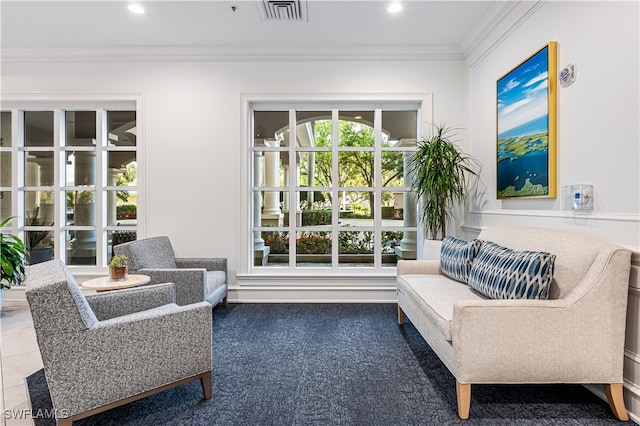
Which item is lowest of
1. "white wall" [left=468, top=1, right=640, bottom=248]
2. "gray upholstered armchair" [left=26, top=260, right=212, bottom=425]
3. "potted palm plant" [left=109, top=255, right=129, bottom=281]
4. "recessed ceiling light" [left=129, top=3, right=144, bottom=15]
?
"gray upholstered armchair" [left=26, top=260, right=212, bottom=425]

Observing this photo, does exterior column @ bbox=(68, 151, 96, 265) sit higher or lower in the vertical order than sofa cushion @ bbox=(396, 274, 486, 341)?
higher

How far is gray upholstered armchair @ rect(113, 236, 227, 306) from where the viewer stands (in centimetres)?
310

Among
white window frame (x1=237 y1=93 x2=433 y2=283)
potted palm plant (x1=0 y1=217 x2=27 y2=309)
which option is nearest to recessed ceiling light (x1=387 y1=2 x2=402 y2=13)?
white window frame (x1=237 y1=93 x2=433 y2=283)

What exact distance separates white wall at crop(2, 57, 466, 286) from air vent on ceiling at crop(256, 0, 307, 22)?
0.71m

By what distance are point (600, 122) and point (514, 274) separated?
3.39ft

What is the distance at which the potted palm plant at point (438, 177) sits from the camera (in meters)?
3.45

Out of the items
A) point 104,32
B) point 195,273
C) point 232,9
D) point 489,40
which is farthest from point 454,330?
point 104,32

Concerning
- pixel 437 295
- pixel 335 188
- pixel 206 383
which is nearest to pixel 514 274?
pixel 437 295

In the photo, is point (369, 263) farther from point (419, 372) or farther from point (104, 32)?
point (104, 32)

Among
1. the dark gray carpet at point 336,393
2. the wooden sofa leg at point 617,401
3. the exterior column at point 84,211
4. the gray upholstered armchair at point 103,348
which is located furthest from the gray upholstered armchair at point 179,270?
the wooden sofa leg at point 617,401

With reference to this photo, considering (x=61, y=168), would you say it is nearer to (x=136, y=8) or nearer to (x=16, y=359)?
(x=136, y=8)

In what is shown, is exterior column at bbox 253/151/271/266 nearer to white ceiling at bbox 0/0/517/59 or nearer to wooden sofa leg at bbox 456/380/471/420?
white ceiling at bbox 0/0/517/59

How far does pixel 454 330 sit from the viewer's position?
1.84 metres

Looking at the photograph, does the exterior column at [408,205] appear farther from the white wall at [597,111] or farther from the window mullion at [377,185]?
the white wall at [597,111]
